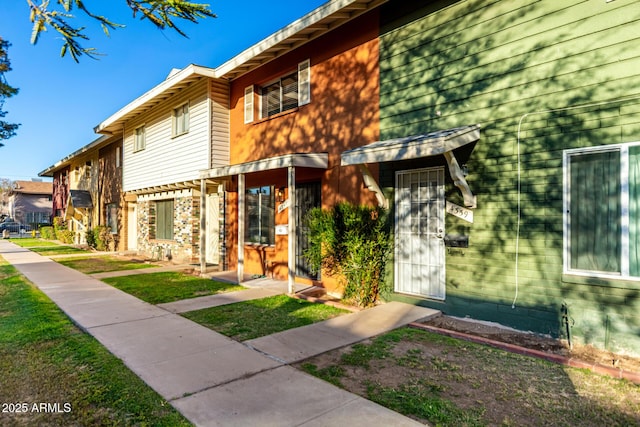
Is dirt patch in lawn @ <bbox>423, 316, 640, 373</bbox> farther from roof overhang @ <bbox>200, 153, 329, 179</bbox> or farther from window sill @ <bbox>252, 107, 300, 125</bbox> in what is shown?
window sill @ <bbox>252, 107, 300, 125</bbox>

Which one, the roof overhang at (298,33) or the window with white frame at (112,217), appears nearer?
the roof overhang at (298,33)

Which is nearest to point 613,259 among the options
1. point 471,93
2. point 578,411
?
point 578,411

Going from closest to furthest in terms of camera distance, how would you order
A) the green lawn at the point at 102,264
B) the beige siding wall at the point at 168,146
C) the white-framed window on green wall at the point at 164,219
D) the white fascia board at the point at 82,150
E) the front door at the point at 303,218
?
the front door at the point at 303,218, the beige siding wall at the point at 168,146, the green lawn at the point at 102,264, the white-framed window on green wall at the point at 164,219, the white fascia board at the point at 82,150

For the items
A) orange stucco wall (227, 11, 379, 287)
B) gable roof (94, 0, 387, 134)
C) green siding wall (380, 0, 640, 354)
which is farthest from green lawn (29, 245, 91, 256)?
green siding wall (380, 0, 640, 354)

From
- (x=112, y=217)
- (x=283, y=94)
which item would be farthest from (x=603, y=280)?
(x=112, y=217)

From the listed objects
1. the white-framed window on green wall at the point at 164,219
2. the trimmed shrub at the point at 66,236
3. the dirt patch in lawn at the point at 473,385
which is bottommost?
the dirt patch in lawn at the point at 473,385

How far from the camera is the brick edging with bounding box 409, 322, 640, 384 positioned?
3.98 m

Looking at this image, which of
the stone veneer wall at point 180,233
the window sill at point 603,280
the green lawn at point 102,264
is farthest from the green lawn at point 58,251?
the window sill at point 603,280

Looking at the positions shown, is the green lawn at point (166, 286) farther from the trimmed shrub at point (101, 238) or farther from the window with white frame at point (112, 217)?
the window with white frame at point (112, 217)

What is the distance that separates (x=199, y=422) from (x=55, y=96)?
17920 millimetres

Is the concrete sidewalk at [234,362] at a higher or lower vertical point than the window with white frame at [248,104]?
lower

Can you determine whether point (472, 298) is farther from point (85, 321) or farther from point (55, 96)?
point (55, 96)

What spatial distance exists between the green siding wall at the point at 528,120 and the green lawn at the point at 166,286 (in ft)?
16.7

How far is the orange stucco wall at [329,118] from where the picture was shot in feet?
25.7
